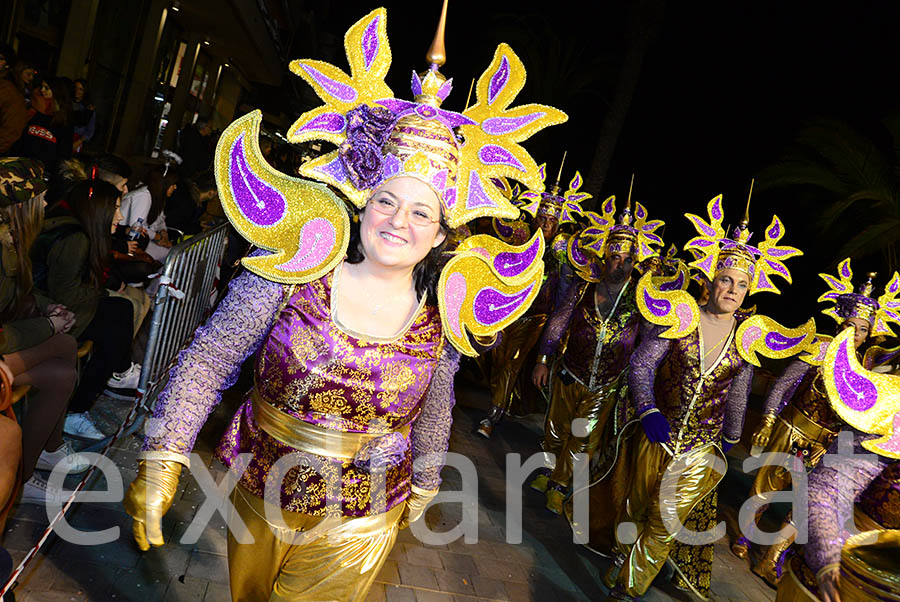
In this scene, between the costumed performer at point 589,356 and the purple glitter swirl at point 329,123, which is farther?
the costumed performer at point 589,356

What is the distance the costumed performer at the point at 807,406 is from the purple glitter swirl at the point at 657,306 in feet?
6.63

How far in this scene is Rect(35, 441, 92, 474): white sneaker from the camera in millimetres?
4062

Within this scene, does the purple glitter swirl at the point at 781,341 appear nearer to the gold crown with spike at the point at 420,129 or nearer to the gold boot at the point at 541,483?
the gold boot at the point at 541,483

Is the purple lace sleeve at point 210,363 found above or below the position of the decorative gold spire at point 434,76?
below

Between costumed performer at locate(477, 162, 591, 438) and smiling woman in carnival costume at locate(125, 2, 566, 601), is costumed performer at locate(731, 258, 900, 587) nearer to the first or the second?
costumed performer at locate(477, 162, 591, 438)

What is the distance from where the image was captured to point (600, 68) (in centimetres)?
1798

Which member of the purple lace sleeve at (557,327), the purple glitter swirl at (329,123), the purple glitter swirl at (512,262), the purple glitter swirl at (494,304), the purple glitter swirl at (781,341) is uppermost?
the purple glitter swirl at (329,123)

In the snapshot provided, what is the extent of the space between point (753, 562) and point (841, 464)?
3.69 metres

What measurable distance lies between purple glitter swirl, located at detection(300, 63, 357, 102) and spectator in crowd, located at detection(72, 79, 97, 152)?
23.3 feet

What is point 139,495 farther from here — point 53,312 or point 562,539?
point 562,539

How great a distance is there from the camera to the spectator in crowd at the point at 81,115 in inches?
337

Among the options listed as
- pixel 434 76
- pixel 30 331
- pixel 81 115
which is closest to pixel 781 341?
pixel 434 76

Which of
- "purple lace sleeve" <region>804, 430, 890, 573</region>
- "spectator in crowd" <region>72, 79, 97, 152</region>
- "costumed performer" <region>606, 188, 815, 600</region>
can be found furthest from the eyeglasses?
"spectator in crowd" <region>72, 79, 97, 152</region>

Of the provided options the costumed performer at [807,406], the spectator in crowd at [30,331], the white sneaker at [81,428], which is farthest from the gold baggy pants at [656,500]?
the white sneaker at [81,428]
